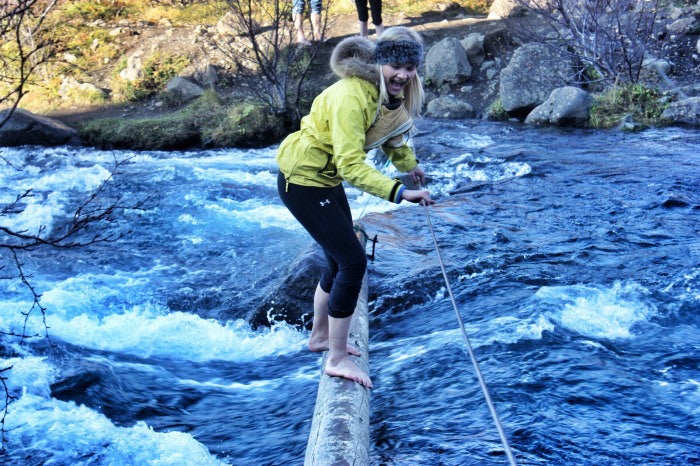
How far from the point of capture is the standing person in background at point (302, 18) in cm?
1549

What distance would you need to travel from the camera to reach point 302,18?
52.4 ft

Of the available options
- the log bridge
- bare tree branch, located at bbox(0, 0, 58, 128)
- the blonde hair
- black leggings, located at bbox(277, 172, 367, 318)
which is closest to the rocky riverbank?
bare tree branch, located at bbox(0, 0, 58, 128)

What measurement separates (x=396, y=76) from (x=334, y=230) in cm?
89

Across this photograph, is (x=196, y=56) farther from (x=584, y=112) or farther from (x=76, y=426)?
(x=76, y=426)

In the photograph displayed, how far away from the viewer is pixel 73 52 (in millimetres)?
19141

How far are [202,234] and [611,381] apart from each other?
5940 millimetres

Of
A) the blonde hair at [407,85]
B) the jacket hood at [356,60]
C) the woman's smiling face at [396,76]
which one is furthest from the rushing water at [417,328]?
the jacket hood at [356,60]

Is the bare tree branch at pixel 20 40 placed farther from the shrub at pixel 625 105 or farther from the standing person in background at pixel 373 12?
the shrub at pixel 625 105

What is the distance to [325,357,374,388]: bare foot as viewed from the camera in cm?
393

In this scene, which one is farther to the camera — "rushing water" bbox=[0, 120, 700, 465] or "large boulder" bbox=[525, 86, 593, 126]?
"large boulder" bbox=[525, 86, 593, 126]

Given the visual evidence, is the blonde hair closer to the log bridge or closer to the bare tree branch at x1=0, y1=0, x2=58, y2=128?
the log bridge

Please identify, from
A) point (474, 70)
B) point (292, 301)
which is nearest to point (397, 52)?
point (292, 301)

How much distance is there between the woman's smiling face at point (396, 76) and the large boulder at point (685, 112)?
9.27 meters

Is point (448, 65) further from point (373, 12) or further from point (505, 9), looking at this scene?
point (505, 9)
